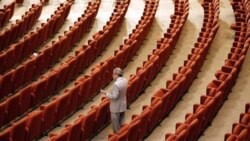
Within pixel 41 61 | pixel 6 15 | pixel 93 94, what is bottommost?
pixel 93 94

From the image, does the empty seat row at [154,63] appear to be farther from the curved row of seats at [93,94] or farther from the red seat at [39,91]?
the red seat at [39,91]

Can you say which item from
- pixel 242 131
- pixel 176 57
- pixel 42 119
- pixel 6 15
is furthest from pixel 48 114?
pixel 6 15

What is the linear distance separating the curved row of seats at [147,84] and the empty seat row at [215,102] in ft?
0.35

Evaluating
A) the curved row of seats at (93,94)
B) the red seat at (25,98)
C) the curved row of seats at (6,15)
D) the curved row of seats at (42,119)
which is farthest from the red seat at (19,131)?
the curved row of seats at (6,15)

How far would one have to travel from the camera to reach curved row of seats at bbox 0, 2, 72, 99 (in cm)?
179

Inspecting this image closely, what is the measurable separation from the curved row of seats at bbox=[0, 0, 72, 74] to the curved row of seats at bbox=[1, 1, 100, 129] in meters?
0.15

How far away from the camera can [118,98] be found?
1.47 m

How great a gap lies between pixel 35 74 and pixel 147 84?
517 mm

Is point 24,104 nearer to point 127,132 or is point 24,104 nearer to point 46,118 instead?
point 46,118

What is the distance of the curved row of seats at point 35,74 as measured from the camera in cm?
158

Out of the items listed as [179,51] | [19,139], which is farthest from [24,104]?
[179,51]

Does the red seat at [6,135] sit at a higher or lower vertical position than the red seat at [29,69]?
lower

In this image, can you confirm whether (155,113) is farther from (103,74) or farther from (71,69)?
(71,69)

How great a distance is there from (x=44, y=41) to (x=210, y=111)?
1.21 meters
